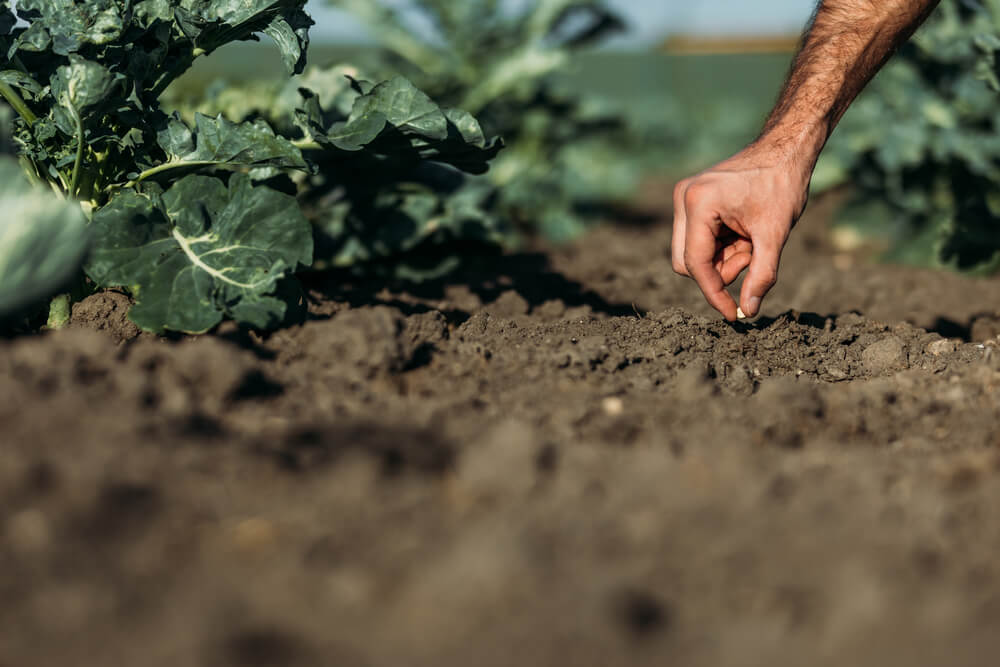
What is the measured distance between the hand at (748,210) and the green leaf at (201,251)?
93 cm

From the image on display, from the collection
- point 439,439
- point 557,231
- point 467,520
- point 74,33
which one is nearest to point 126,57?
point 74,33

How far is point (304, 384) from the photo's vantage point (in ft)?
5.61

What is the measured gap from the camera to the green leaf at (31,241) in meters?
1.53

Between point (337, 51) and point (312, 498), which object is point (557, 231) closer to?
point (312, 498)

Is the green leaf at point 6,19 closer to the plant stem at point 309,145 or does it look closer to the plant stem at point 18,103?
the plant stem at point 18,103

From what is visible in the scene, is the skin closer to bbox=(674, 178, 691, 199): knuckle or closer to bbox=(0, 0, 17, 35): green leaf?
bbox=(674, 178, 691, 199): knuckle

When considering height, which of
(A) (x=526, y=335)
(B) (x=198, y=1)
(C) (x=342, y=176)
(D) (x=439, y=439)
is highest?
(B) (x=198, y=1)

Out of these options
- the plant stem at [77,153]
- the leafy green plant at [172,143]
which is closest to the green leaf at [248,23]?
the leafy green plant at [172,143]

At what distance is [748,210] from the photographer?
205 cm

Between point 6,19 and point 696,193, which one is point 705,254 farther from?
point 6,19

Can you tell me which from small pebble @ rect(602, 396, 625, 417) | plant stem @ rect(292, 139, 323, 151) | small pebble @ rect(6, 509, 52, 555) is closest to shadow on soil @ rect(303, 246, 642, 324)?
plant stem @ rect(292, 139, 323, 151)

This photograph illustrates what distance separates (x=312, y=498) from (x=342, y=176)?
79.9 inches

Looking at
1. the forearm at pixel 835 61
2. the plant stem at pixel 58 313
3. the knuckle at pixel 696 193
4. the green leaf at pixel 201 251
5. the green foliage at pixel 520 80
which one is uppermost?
the forearm at pixel 835 61

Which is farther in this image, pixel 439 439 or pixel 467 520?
pixel 439 439
